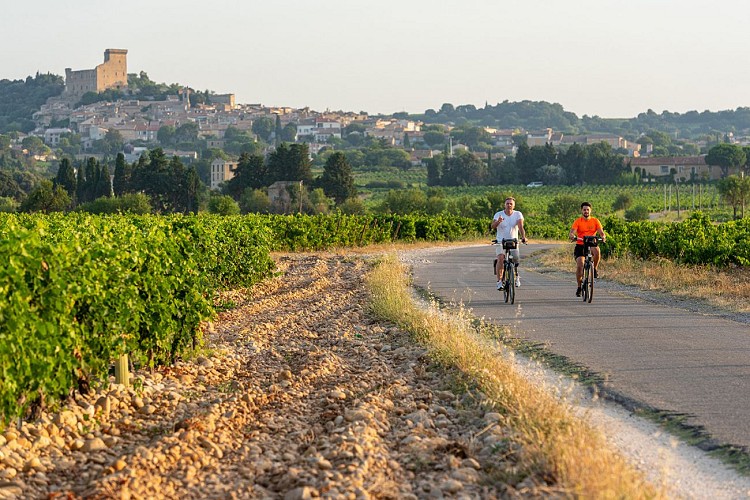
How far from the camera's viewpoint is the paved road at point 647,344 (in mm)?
9328

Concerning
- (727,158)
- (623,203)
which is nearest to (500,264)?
(623,203)

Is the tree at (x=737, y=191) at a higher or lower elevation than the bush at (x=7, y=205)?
higher

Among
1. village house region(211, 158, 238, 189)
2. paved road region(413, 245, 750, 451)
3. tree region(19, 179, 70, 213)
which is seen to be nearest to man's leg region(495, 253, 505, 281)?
paved road region(413, 245, 750, 451)

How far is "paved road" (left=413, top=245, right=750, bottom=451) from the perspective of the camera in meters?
9.33

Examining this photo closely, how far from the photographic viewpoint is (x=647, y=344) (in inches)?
516

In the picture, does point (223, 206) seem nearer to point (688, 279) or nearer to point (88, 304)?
point (688, 279)

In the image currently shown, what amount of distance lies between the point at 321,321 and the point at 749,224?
1601cm

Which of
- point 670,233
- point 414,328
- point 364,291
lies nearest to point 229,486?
point 414,328

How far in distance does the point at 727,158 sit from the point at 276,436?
165 m

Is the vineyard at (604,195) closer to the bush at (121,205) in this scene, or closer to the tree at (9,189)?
the bush at (121,205)

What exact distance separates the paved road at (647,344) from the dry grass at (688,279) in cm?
100

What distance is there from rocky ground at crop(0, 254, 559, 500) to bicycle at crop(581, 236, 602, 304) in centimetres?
661

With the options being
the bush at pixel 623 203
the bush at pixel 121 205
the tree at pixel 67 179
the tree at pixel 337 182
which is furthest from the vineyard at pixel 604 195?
the tree at pixel 67 179

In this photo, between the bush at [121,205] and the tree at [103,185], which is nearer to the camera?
the bush at [121,205]
